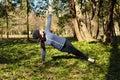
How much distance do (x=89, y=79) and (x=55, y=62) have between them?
3.30 metres

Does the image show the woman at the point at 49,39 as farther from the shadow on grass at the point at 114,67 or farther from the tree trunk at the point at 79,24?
the tree trunk at the point at 79,24

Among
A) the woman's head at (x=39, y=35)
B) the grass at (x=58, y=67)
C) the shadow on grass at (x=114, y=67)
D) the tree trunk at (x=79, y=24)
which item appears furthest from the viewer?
the tree trunk at (x=79, y=24)

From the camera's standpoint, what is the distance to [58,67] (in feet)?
44.8

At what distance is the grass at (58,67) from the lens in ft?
39.5

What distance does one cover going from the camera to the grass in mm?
12047

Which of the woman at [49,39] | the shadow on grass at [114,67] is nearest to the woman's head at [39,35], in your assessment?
the woman at [49,39]

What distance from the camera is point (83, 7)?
1913 inches

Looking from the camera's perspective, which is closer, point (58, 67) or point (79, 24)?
point (58, 67)

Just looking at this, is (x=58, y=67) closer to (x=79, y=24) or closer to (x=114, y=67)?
(x=114, y=67)

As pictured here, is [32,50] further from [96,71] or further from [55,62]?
[96,71]

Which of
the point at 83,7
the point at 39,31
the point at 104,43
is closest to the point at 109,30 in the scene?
the point at 104,43

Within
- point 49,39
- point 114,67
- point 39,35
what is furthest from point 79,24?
point 39,35

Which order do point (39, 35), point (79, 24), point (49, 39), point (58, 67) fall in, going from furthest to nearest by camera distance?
point (79, 24), point (58, 67), point (49, 39), point (39, 35)

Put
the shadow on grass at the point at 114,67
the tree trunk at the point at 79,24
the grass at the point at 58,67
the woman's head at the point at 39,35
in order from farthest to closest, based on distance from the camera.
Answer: the tree trunk at the point at 79,24, the woman's head at the point at 39,35, the grass at the point at 58,67, the shadow on grass at the point at 114,67
